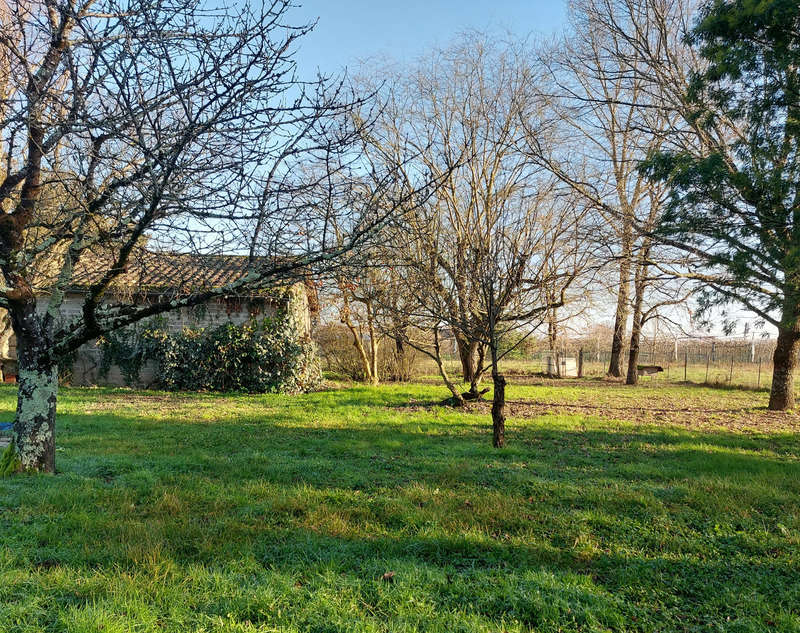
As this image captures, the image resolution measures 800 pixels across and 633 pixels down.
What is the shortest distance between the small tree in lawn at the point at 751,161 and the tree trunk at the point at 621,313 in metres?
4.42

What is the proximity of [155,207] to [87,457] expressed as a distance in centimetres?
422

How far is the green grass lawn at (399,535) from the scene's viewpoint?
2828mm

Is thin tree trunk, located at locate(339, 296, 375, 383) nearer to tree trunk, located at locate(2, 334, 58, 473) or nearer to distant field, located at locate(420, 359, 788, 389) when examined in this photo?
distant field, located at locate(420, 359, 788, 389)

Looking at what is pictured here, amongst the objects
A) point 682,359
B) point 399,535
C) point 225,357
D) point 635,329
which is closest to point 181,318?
point 225,357

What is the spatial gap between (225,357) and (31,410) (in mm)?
9065

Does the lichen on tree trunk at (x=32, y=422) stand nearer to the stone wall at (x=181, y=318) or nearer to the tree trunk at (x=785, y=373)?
the stone wall at (x=181, y=318)

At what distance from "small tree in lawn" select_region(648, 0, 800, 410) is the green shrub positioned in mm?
10630

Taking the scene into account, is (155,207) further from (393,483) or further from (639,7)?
(639,7)

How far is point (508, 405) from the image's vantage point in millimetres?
11938

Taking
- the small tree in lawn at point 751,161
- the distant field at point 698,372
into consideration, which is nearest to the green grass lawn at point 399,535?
the small tree in lawn at point 751,161

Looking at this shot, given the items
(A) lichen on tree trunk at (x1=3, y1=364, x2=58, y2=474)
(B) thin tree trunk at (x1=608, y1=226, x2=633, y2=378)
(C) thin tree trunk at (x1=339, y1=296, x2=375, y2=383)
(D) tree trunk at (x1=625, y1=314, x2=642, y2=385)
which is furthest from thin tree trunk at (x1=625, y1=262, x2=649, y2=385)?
(A) lichen on tree trunk at (x1=3, y1=364, x2=58, y2=474)

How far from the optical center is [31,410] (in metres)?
5.11

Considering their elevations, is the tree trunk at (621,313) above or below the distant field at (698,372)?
above

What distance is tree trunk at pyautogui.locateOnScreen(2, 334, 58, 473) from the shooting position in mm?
5094
